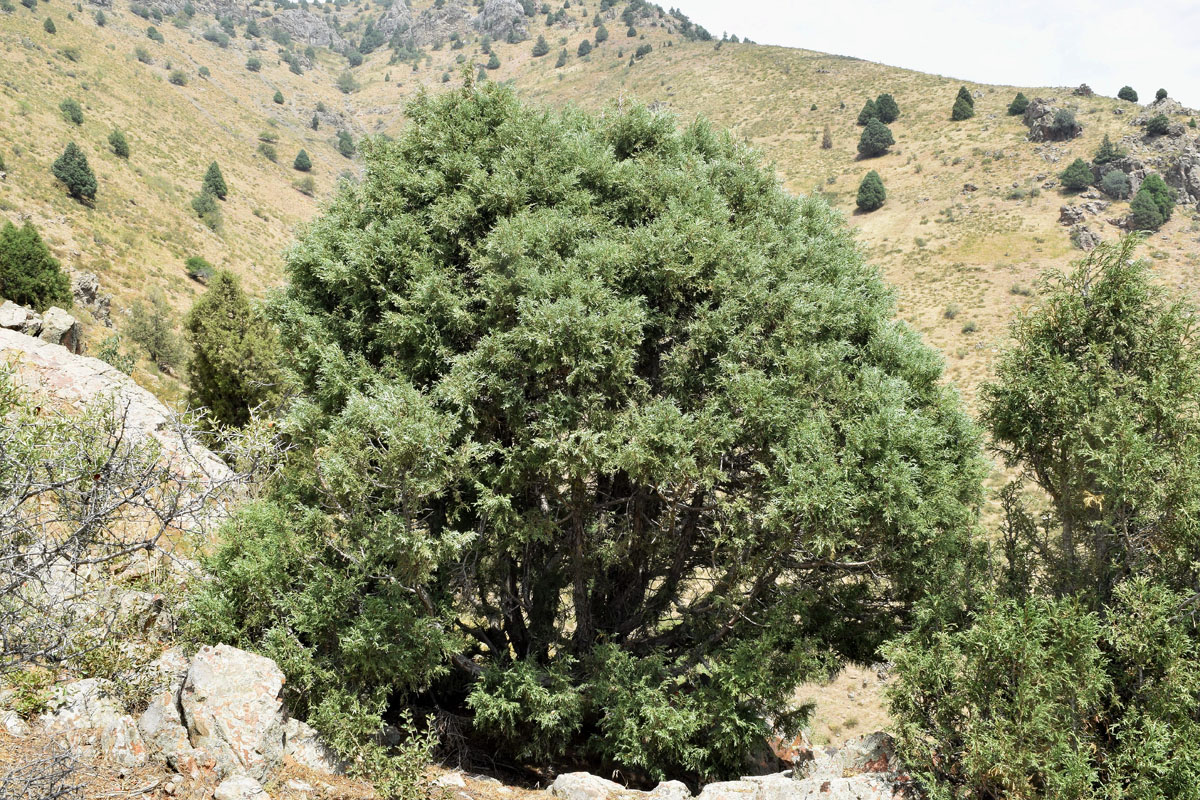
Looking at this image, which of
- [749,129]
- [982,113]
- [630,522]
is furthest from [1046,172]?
[630,522]

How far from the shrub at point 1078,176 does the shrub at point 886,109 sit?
19.8 m

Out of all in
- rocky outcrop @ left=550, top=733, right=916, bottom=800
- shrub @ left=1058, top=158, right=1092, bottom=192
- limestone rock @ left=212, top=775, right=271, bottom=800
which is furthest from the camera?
shrub @ left=1058, top=158, right=1092, bottom=192

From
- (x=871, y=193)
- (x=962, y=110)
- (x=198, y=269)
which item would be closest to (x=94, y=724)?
(x=198, y=269)

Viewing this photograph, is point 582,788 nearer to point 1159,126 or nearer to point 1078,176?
point 1078,176

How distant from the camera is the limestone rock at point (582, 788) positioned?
7.81 meters

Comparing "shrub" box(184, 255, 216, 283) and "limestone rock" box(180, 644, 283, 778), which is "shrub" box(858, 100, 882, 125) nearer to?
"shrub" box(184, 255, 216, 283)

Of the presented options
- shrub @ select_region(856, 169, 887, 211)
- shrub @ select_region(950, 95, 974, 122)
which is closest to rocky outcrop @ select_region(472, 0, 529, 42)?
shrub @ select_region(950, 95, 974, 122)

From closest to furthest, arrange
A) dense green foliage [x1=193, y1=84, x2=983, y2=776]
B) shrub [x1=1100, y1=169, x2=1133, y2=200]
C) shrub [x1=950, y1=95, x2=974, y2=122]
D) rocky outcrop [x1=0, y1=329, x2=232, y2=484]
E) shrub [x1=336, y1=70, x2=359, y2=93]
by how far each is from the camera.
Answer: dense green foliage [x1=193, y1=84, x2=983, y2=776]
rocky outcrop [x1=0, y1=329, x2=232, y2=484]
shrub [x1=1100, y1=169, x2=1133, y2=200]
shrub [x1=950, y1=95, x2=974, y2=122]
shrub [x1=336, y1=70, x2=359, y2=93]

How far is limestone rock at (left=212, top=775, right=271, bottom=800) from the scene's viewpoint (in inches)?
240

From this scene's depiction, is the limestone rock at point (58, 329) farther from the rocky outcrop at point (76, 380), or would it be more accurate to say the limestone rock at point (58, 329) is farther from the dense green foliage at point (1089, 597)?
the dense green foliage at point (1089, 597)

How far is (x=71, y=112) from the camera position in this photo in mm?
48562

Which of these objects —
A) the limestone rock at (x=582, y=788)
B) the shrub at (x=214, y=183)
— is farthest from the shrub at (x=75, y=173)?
the limestone rock at (x=582, y=788)

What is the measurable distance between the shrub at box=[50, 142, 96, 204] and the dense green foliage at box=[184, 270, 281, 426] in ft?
80.4

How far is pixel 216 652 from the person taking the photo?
7309mm
